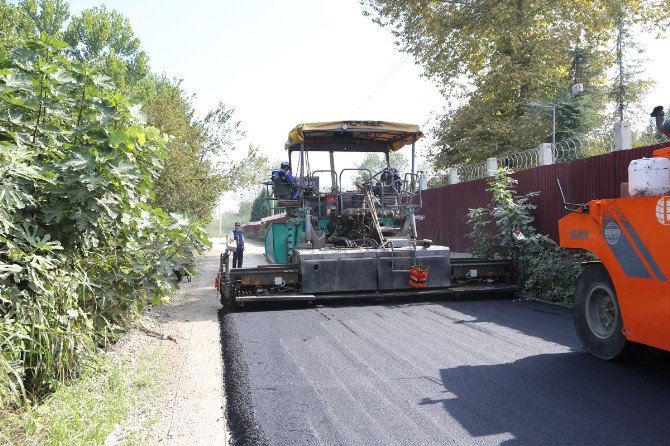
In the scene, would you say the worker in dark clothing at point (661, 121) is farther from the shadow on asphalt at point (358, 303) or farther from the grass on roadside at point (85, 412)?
the grass on roadside at point (85, 412)

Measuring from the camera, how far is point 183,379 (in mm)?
5172

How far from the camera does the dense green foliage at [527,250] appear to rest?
855cm

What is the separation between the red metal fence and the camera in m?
8.52

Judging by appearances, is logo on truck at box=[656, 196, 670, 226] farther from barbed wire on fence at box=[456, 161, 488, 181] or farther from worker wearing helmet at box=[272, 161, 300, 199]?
barbed wire on fence at box=[456, 161, 488, 181]

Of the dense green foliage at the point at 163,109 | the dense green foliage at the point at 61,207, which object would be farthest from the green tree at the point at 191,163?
the dense green foliage at the point at 61,207

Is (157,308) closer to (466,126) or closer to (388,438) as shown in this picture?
(388,438)

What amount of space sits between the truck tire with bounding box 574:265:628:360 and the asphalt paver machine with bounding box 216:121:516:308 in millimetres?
3380

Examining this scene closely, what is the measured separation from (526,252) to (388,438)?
6.79 meters

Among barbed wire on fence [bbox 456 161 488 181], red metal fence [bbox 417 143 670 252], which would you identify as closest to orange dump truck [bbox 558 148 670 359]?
red metal fence [bbox 417 143 670 252]

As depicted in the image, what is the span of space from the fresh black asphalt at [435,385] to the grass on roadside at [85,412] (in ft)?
2.44

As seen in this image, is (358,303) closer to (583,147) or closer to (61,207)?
(583,147)

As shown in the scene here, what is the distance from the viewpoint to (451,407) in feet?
13.3

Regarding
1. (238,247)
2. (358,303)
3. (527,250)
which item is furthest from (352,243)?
(238,247)

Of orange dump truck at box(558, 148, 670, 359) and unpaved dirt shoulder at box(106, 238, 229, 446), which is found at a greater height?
orange dump truck at box(558, 148, 670, 359)
